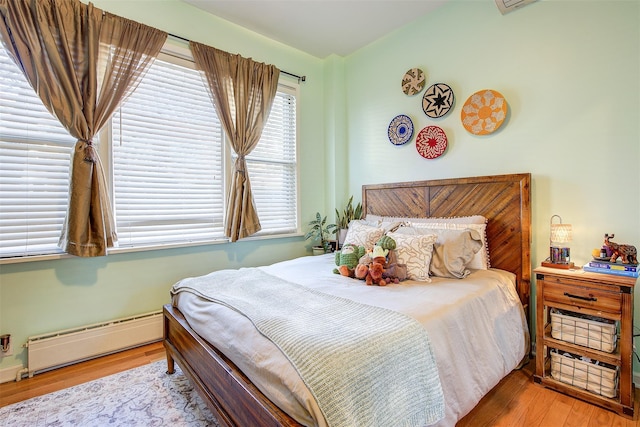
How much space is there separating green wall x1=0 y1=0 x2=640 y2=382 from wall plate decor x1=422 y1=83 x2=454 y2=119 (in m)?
0.07

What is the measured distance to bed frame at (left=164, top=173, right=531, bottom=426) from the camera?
119 cm

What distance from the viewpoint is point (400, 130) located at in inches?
122

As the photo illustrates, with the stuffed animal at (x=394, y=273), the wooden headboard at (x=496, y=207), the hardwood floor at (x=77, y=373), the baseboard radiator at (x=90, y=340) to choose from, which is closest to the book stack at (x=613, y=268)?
the wooden headboard at (x=496, y=207)

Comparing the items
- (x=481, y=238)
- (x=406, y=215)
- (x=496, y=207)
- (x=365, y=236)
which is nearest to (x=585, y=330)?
(x=481, y=238)

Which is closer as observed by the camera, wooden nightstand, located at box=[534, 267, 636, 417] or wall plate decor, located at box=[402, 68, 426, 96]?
wooden nightstand, located at box=[534, 267, 636, 417]

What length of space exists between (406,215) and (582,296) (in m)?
1.51

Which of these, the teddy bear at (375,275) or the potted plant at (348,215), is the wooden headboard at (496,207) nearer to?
the potted plant at (348,215)

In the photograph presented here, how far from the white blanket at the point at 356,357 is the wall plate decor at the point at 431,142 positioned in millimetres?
1917

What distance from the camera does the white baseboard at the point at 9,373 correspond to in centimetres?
201

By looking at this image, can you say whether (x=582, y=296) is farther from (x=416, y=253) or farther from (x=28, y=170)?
(x=28, y=170)

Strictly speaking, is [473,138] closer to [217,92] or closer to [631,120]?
[631,120]

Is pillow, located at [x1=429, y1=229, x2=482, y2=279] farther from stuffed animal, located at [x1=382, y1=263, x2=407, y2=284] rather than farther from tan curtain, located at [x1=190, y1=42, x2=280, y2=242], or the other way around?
tan curtain, located at [x1=190, y1=42, x2=280, y2=242]

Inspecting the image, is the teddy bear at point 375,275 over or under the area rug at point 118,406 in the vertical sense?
over

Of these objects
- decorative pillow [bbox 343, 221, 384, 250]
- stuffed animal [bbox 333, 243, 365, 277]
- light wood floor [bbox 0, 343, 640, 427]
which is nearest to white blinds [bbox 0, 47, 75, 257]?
light wood floor [bbox 0, 343, 640, 427]
